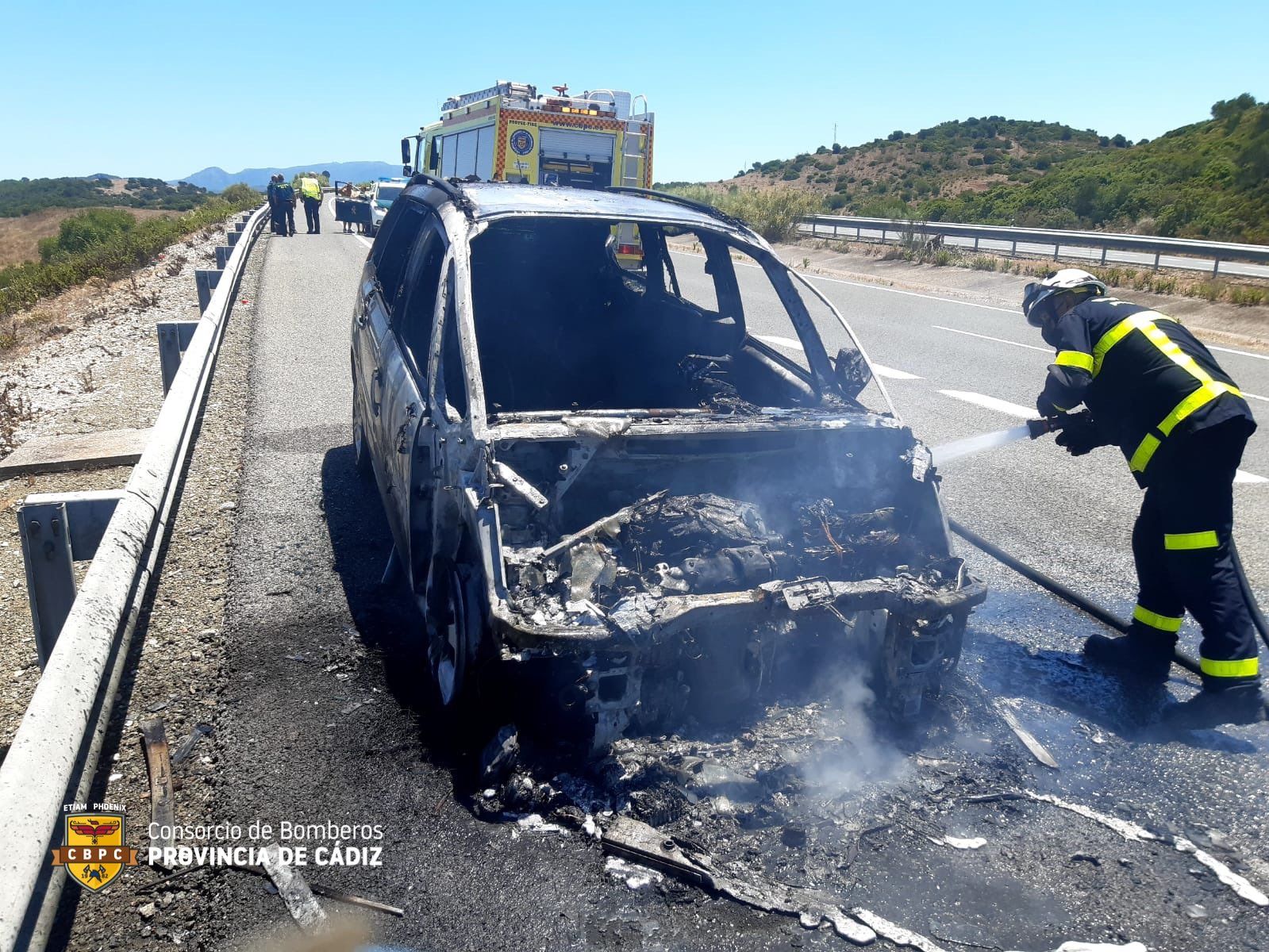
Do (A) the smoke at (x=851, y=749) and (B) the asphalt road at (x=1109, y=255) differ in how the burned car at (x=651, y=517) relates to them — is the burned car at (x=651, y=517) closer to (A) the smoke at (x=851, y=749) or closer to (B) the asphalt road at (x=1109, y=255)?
(A) the smoke at (x=851, y=749)

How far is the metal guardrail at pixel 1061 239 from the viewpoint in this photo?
18.6 metres

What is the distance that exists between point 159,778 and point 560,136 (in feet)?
50.2

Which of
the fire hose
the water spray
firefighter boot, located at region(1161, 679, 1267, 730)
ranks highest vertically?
the water spray

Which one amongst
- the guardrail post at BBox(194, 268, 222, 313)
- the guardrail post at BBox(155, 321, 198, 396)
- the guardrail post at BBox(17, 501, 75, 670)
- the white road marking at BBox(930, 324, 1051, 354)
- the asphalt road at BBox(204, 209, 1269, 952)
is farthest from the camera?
the white road marking at BBox(930, 324, 1051, 354)

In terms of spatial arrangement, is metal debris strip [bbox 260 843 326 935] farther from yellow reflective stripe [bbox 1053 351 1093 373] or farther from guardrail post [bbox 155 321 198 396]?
guardrail post [bbox 155 321 198 396]

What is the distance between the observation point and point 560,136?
665 inches

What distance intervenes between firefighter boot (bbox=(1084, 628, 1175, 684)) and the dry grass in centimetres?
5745

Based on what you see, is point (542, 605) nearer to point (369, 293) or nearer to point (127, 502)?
point (127, 502)

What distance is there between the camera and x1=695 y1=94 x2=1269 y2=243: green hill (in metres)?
36.6

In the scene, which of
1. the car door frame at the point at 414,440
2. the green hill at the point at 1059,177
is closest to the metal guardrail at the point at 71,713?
the car door frame at the point at 414,440

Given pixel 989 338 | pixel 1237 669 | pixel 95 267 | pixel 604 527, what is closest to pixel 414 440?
pixel 604 527

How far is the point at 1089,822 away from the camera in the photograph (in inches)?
130

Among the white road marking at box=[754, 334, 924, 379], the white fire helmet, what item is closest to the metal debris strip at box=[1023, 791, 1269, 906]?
the white fire helmet

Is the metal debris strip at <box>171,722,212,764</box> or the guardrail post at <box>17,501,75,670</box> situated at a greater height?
the guardrail post at <box>17,501,75,670</box>
